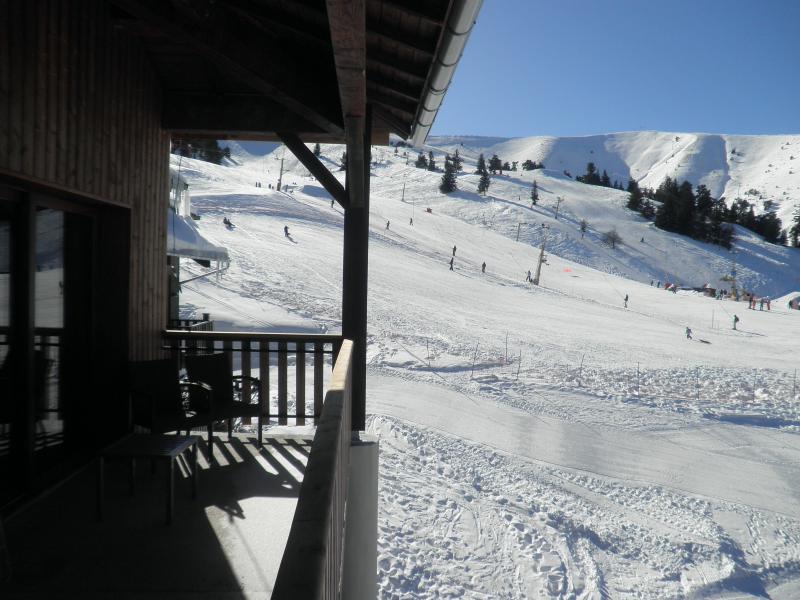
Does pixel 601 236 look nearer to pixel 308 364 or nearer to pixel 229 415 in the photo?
pixel 308 364

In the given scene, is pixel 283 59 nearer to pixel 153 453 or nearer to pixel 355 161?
pixel 355 161

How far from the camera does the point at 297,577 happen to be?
4.37 feet

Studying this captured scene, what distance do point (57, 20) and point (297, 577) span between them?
11.3 ft

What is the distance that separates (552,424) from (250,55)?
509 inches

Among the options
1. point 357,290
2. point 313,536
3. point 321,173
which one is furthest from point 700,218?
point 313,536

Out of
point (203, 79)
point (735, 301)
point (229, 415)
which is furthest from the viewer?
point (735, 301)

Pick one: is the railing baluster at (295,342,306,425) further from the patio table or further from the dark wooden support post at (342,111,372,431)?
the patio table

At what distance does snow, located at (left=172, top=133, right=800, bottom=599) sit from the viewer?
9664mm

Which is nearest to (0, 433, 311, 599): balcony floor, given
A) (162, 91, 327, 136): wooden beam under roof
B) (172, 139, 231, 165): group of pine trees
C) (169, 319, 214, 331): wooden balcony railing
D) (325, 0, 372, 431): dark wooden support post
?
(325, 0, 372, 431): dark wooden support post

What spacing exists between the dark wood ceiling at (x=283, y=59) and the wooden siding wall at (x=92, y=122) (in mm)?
291

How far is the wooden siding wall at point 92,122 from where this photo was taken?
120 inches

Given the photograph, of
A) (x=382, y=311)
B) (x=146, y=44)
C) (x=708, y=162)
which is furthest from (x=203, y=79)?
(x=708, y=162)

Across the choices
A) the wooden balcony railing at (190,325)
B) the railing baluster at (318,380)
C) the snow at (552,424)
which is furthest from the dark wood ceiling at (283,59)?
the snow at (552,424)

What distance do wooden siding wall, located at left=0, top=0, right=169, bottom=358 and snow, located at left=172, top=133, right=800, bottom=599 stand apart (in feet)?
19.2
